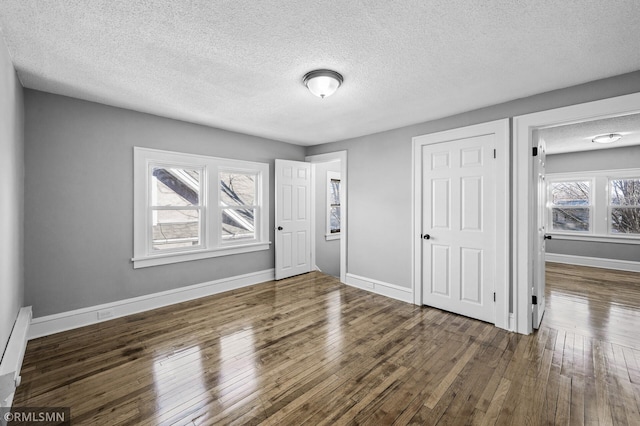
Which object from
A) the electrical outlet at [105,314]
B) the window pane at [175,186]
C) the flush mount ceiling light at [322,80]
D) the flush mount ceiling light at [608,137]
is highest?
the flush mount ceiling light at [608,137]

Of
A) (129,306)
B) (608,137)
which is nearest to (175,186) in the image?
(129,306)

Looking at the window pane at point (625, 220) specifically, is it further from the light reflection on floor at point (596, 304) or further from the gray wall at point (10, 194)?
the gray wall at point (10, 194)

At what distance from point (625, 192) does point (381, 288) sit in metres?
5.86

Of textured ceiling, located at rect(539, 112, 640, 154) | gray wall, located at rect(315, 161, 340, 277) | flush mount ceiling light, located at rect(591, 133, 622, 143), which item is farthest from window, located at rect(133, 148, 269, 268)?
flush mount ceiling light, located at rect(591, 133, 622, 143)

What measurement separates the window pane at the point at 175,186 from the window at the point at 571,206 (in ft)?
26.0

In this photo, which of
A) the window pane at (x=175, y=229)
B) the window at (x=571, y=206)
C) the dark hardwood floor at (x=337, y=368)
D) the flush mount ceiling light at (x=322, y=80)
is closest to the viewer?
the dark hardwood floor at (x=337, y=368)

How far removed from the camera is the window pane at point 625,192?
557 cm

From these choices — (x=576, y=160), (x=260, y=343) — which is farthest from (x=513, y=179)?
(x=576, y=160)

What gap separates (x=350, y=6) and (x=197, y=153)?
309 cm

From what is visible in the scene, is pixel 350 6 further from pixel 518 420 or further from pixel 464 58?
pixel 518 420

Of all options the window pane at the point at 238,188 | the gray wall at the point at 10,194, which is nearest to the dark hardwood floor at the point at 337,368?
the gray wall at the point at 10,194

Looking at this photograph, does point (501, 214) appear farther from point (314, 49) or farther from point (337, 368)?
point (314, 49)

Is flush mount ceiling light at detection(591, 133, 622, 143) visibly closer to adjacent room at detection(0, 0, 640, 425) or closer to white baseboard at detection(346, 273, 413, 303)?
adjacent room at detection(0, 0, 640, 425)

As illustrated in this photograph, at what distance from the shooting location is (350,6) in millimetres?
1596
